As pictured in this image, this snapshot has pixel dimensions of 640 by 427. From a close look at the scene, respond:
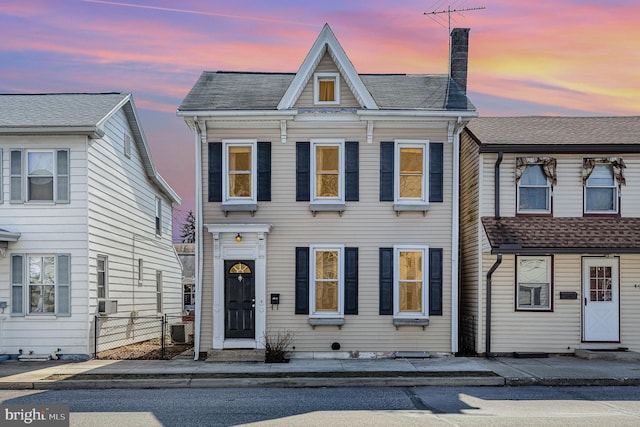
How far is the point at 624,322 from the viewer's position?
17.9 m

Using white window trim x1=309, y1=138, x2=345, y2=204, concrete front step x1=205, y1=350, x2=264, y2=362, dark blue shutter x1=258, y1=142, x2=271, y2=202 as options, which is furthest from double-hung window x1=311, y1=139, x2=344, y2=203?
concrete front step x1=205, y1=350, x2=264, y2=362

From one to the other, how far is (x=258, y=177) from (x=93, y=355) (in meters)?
6.32

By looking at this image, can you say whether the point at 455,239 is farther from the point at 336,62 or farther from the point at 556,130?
the point at 336,62

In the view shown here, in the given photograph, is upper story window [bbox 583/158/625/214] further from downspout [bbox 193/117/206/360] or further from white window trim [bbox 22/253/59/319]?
white window trim [bbox 22/253/59/319]

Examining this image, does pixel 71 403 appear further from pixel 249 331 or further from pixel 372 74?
pixel 372 74

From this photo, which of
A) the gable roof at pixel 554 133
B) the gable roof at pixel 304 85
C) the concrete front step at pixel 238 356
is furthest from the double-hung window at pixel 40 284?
the gable roof at pixel 554 133

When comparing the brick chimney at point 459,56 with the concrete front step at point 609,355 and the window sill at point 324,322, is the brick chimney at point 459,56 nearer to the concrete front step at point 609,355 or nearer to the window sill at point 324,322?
the window sill at point 324,322

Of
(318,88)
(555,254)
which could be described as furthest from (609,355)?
(318,88)

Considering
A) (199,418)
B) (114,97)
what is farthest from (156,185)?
(199,418)

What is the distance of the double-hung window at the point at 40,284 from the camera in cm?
1723

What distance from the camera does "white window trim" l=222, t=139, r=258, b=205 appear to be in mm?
17594

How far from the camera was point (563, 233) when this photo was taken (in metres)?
17.5

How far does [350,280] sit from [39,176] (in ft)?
27.7

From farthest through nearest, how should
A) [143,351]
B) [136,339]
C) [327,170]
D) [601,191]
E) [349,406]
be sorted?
[136,339], [143,351], [601,191], [327,170], [349,406]
